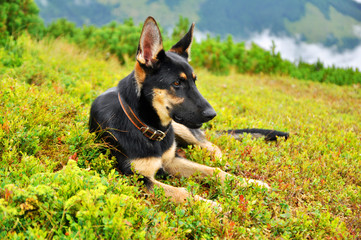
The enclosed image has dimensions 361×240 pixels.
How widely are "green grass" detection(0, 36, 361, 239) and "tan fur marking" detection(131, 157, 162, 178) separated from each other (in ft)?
0.60

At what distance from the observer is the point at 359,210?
11.8 feet

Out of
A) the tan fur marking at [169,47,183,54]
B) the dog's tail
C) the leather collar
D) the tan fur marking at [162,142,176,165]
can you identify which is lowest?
the dog's tail

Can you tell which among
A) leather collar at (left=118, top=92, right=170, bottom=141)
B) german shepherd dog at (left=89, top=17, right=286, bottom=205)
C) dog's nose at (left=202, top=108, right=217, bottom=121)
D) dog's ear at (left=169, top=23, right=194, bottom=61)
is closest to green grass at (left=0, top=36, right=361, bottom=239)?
german shepherd dog at (left=89, top=17, right=286, bottom=205)

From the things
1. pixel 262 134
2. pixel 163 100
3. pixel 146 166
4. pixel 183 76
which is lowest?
pixel 262 134

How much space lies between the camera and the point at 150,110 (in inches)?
147

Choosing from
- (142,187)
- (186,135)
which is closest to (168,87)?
(142,187)

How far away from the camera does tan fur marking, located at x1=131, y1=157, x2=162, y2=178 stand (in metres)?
3.57

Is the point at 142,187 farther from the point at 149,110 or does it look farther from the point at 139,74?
the point at 139,74

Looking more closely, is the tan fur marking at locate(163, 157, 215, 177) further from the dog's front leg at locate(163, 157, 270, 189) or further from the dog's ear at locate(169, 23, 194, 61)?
the dog's ear at locate(169, 23, 194, 61)

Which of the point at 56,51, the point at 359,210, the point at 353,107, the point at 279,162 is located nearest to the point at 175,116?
the point at 279,162

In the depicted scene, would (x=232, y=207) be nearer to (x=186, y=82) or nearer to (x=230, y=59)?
(x=186, y=82)

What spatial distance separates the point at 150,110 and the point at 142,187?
102 cm

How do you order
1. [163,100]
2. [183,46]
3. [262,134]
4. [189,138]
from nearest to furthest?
[163,100] < [183,46] < [189,138] < [262,134]

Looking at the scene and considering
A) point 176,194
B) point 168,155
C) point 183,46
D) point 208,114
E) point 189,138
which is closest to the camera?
point 176,194
